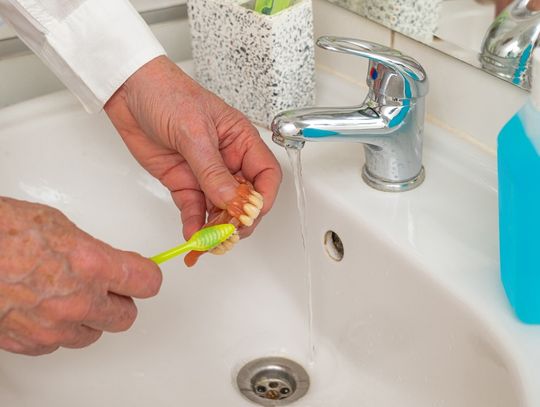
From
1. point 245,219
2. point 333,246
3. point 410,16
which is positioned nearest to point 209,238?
point 245,219

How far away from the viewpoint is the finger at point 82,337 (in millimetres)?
494

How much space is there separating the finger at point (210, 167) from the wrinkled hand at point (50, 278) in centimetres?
10

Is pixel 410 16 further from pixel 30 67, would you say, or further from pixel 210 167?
pixel 30 67

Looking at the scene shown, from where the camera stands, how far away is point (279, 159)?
68cm

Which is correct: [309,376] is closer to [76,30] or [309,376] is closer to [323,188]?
[323,188]

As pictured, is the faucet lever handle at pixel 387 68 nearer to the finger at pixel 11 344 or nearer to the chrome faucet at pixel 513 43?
the chrome faucet at pixel 513 43

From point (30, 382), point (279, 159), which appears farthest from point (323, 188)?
point (30, 382)

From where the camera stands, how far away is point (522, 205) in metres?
0.45

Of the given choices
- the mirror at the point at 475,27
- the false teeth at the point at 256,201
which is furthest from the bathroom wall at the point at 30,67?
the false teeth at the point at 256,201

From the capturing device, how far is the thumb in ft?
1.90

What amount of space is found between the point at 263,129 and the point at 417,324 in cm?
23

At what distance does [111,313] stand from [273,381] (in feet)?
0.71

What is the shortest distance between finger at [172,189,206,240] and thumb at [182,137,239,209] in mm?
45

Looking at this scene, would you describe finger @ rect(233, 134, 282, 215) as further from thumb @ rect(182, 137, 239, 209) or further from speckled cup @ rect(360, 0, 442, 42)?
speckled cup @ rect(360, 0, 442, 42)
